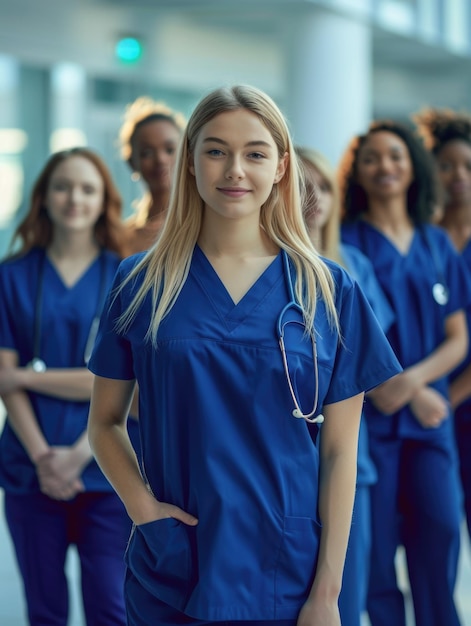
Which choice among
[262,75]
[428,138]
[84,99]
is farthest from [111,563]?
[262,75]

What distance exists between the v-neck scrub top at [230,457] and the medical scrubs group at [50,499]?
97 centimetres

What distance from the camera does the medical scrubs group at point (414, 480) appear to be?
2.87 meters

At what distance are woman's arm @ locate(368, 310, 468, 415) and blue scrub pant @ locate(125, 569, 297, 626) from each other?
131cm

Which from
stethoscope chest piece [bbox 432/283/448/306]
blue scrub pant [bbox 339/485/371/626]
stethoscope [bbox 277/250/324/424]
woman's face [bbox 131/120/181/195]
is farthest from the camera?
woman's face [bbox 131/120/181/195]

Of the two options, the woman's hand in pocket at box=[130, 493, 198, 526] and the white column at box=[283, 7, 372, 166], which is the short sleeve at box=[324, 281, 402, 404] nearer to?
the woman's hand in pocket at box=[130, 493, 198, 526]

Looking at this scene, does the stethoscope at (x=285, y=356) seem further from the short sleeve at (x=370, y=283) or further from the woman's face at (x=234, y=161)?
the short sleeve at (x=370, y=283)

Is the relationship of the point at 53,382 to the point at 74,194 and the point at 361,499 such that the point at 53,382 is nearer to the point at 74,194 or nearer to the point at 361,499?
the point at 74,194

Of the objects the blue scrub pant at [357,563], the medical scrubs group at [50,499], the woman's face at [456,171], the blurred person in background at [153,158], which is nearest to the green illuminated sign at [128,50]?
the woman's face at [456,171]

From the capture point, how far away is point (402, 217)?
A: 124 inches

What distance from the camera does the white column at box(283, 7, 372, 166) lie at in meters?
6.27

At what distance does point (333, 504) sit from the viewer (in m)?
1.67

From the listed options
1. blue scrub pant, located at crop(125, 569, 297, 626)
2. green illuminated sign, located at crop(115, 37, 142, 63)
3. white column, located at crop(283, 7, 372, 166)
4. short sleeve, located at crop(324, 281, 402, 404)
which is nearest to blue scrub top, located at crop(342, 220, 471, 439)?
short sleeve, located at crop(324, 281, 402, 404)

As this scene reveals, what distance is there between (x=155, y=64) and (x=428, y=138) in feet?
13.3

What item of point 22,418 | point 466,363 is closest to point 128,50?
point 466,363
